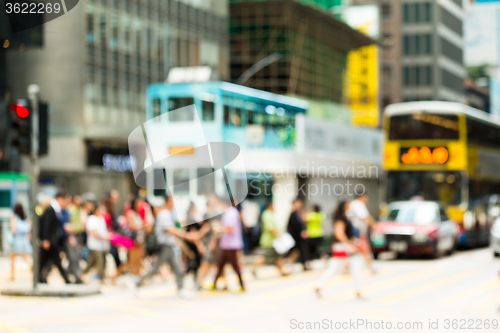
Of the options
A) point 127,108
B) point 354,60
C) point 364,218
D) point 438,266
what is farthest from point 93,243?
point 354,60

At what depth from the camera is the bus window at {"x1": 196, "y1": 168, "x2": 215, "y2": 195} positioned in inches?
849

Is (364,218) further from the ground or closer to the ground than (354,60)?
closer to the ground

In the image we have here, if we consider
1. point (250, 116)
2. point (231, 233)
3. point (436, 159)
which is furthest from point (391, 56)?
point (231, 233)

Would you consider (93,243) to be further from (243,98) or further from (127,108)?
(127,108)

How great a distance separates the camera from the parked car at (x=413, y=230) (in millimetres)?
23234

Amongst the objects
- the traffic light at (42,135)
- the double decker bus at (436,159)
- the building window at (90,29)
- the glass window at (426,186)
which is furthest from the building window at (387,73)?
the traffic light at (42,135)

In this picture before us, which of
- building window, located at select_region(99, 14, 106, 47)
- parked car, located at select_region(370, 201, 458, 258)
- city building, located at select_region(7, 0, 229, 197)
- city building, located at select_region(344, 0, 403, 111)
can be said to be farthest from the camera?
city building, located at select_region(344, 0, 403, 111)

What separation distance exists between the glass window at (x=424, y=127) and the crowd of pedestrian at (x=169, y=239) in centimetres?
693

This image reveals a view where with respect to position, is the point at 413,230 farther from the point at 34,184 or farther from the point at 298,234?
the point at 34,184

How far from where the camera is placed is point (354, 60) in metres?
66.2

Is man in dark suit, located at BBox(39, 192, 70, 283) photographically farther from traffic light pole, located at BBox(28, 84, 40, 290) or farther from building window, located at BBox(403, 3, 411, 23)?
building window, located at BBox(403, 3, 411, 23)

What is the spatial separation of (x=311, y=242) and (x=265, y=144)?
12.2 feet

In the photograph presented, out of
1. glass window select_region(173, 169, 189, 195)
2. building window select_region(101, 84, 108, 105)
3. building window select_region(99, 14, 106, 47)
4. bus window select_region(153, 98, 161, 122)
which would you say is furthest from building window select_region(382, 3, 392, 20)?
glass window select_region(173, 169, 189, 195)

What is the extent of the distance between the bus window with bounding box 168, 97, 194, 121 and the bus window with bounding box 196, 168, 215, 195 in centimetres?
129
